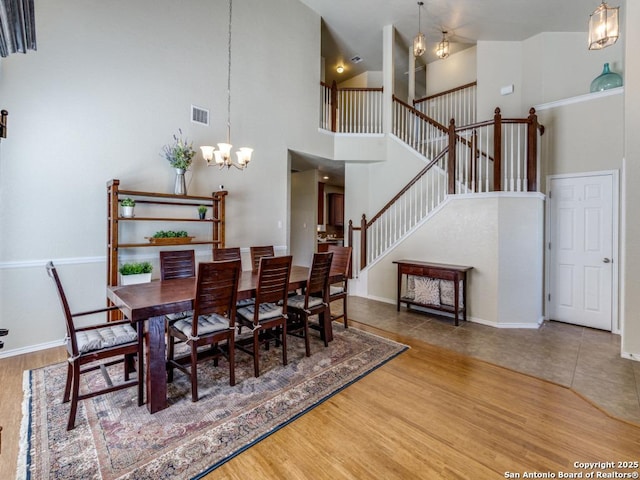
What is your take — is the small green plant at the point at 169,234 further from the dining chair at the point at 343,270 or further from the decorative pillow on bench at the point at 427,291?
the decorative pillow on bench at the point at 427,291

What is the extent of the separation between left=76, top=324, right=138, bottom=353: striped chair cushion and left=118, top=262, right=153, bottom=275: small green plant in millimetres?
1167

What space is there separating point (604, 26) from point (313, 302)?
3.65 metres

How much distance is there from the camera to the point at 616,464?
5.62ft

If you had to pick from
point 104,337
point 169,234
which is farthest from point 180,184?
point 104,337

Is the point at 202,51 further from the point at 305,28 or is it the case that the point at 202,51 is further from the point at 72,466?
the point at 72,466

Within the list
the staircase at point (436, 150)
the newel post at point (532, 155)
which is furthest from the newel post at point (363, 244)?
the newel post at point (532, 155)

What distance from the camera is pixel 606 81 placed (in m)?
4.09

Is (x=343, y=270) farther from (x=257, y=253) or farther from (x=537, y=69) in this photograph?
(x=537, y=69)

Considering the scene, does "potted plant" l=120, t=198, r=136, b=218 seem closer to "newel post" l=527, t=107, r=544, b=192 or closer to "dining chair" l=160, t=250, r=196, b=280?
"dining chair" l=160, t=250, r=196, b=280

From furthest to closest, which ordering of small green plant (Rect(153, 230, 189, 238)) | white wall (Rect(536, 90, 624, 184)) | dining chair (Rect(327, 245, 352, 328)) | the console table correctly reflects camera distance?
1. the console table
2. white wall (Rect(536, 90, 624, 184))
3. dining chair (Rect(327, 245, 352, 328))
4. small green plant (Rect(153, 230, 189, 238))

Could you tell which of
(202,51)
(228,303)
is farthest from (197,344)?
(202,51)

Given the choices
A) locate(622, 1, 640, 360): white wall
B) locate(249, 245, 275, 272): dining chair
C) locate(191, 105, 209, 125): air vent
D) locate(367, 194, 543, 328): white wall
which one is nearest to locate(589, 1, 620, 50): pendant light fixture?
locate(622, 1, 640, 360): white wall

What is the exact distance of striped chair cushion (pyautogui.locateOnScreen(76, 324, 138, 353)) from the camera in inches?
80.4

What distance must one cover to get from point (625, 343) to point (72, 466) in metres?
4.74
